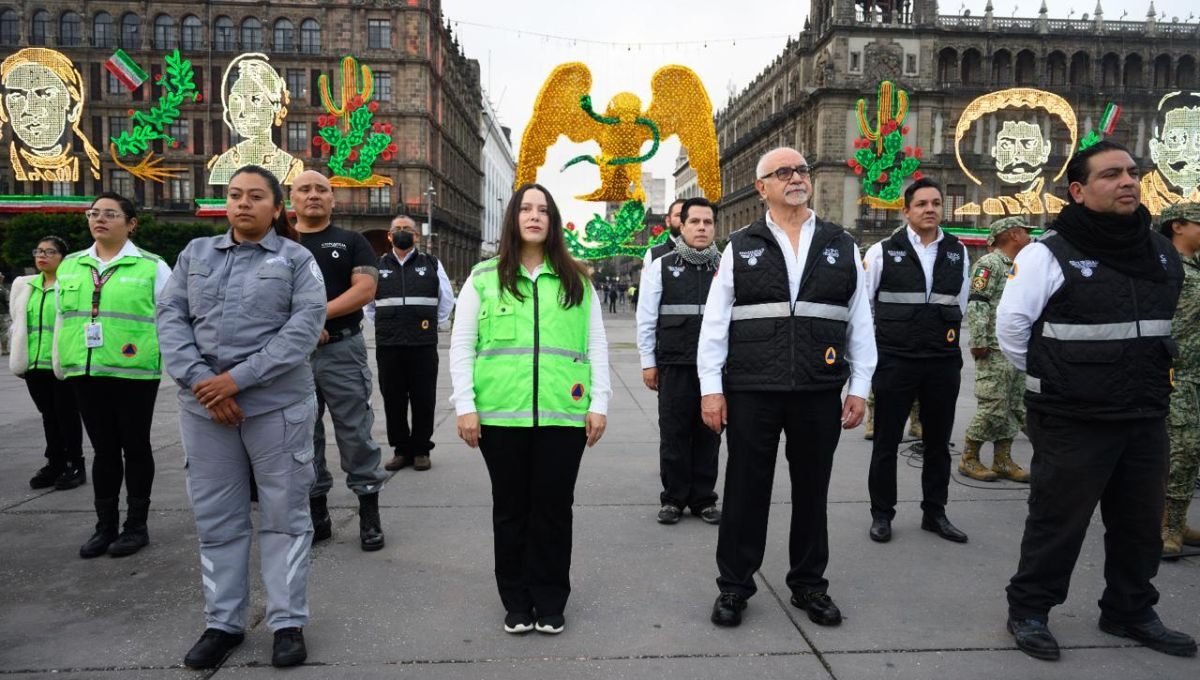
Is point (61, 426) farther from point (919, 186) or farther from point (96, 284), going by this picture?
point (919, 186)

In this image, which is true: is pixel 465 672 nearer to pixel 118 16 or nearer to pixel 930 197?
pixel 930 197

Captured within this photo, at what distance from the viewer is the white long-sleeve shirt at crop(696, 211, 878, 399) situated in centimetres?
342

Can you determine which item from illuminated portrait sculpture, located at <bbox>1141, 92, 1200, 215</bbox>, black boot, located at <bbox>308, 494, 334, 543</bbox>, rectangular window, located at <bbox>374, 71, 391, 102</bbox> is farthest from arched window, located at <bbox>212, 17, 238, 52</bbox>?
black boot, located at <bbox>308, 494, 334, 543</bbox>

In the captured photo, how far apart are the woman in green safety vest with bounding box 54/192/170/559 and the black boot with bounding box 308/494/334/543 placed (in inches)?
35.2

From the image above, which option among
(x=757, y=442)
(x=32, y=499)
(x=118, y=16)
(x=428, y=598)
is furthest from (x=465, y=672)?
(x=118, y=16)

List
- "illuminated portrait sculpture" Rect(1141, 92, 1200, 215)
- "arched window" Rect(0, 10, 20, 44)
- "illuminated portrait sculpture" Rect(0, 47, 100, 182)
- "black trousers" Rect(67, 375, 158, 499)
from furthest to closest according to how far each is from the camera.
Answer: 1. "arched window" Rect(0, 10, 20, 44)
2. "illuminated portrait sculpture" Rect(1141, 92, 1200, 215)
3. "illuminated portrait sculpture" Rect(0, 47, 100, 182)
4. "black trousers" Rect(67, 375, 158, 499)

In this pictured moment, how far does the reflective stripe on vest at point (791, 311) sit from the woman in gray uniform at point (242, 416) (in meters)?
1.84

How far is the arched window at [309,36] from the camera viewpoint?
5384 centimetres

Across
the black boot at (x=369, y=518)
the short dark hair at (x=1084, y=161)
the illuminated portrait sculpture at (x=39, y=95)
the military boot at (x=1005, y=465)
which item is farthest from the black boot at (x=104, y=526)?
the illuminated portrait sculpture at (x=39, y=95)

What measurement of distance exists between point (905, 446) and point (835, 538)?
316cm

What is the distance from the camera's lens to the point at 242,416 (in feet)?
9.95

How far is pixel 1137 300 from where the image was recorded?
3162 mm

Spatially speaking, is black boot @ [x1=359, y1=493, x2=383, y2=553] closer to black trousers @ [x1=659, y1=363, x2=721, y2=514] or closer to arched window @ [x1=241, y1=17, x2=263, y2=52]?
black trousers @ [x1=659, y1=363, x2=721, y2=514]

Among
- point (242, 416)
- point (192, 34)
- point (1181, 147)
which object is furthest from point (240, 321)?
point (192, 34)
